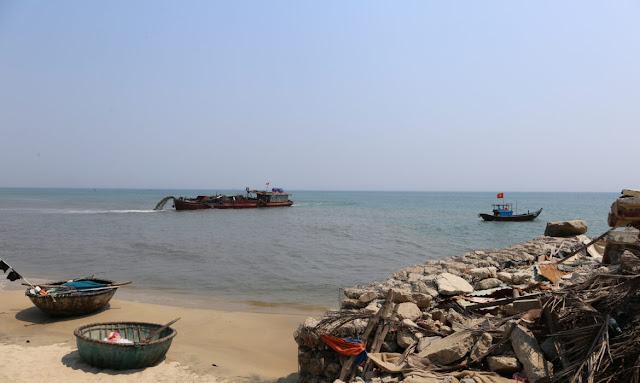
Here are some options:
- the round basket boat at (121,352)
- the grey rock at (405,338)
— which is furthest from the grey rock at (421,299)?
the round basket boat at (121,352)

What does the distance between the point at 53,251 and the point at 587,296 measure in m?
24.2

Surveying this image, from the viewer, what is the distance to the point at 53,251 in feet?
75.3

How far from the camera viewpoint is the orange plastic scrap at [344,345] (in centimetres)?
624

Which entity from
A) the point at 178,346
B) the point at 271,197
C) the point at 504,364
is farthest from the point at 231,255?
the point at 271,197

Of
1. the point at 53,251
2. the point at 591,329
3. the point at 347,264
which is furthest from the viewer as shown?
the point at 53,251

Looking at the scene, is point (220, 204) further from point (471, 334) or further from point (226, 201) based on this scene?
point (471, 334)

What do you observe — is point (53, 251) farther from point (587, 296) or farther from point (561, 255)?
point (587, 296)

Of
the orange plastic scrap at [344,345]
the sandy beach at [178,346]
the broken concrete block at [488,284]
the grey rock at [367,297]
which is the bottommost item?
the sandy beach at [178,346]

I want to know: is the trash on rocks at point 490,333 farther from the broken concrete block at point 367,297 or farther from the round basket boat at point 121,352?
the round basket boat at point 121,352

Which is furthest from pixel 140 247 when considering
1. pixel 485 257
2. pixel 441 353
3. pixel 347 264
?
pixel 441 353

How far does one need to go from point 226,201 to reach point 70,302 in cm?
4774

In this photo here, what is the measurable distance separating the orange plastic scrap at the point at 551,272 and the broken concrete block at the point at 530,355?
13.8ft

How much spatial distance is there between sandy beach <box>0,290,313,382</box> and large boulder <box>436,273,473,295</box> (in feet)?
10.1

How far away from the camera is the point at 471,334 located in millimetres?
5719
